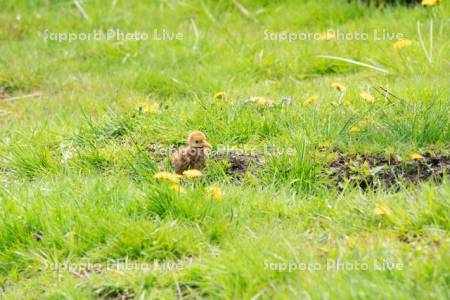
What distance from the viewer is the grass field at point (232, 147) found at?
14.5 ft

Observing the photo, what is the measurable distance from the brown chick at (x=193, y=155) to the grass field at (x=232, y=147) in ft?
0.42

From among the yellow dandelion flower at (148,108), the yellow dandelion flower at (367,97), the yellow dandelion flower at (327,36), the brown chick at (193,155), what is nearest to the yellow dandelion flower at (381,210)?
the brown chick at (193,155)

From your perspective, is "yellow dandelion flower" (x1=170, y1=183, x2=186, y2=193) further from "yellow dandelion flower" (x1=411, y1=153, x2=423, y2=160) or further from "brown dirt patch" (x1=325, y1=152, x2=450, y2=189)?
"yellow dandelion flower" (x1=411, y1=153, x2=423, y2=160)

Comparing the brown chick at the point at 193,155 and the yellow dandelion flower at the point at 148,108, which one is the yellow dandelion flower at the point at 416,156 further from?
the yellow dandelion flower at the point at 148,108

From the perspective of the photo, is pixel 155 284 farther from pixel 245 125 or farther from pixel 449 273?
pixel 245 125

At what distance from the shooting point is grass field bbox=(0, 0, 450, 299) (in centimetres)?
443

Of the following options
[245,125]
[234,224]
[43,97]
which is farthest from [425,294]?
[43,97]

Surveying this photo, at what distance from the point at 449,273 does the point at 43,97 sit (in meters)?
5.25

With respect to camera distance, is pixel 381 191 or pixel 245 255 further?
pixel 381 191

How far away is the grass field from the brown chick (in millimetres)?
128

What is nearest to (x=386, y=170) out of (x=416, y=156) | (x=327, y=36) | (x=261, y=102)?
(x=416, y=156)

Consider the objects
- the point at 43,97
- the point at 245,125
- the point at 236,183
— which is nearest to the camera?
the point at 236,183

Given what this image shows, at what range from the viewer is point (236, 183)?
5637 millimetres

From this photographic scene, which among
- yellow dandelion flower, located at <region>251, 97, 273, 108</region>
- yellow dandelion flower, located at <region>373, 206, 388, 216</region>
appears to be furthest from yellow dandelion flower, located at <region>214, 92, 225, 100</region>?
yellow dandelion flower, located at <region>373, 206, 388, 216</region>
